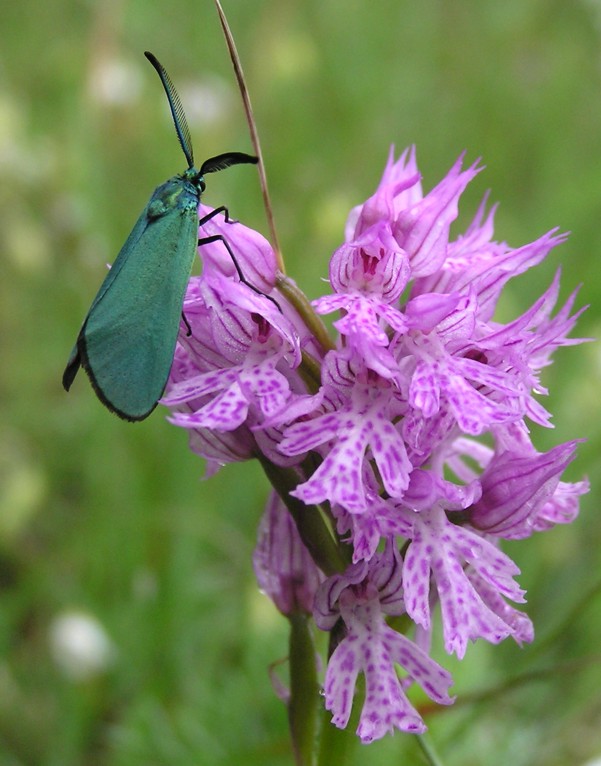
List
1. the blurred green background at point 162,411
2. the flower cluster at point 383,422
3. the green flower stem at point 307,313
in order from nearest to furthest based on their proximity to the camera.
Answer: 1. the flower cluster at point 383,422
2. the green flower stem at point 307,313
3. the blurred green background at point 162,411

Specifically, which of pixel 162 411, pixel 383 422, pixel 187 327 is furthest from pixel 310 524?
pixel 162 411

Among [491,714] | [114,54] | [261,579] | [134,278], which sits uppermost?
[114,54]

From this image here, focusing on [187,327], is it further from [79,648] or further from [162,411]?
[162,411]

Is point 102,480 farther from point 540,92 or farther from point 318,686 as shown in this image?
point 540,92

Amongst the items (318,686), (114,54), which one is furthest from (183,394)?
(114,54)

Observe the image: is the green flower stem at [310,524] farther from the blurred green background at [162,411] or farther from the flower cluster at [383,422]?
the blurred green background at [162,411]

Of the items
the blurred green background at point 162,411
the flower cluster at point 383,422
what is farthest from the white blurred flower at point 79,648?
the flower cluster at point 383,422

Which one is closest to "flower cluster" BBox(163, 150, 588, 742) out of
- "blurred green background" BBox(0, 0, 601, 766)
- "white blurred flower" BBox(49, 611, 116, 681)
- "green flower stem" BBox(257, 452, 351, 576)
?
"green flower stem" BBox(257, 452, 351, 576)
